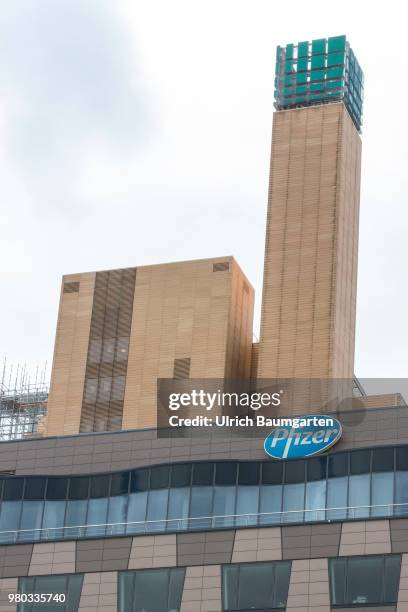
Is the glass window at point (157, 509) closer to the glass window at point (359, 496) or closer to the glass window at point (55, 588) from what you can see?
the glass window at point (55, 588)

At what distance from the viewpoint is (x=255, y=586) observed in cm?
8856

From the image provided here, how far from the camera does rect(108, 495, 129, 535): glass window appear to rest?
94.9 metres

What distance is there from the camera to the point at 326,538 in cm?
8812

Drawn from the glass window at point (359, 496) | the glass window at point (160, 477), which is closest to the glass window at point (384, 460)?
the glass window at point (359, 496)

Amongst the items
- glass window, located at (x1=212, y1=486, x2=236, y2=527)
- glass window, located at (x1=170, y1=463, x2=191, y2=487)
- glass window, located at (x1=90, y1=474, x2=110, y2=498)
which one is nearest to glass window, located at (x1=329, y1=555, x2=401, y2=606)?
glass window, located at (x1=212, y1=486, x2=236, y2=527)

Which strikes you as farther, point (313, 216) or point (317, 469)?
point (313, 216)

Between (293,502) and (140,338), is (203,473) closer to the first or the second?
(293,502)

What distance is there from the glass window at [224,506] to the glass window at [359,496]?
8211mm

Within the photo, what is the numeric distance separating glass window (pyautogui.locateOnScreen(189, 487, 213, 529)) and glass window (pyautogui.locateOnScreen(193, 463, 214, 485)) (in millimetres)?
479

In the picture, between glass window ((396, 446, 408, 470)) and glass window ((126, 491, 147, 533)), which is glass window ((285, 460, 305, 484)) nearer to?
glass window ((396, 446, 408, 470))

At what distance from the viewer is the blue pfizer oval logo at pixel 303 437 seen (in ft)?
305

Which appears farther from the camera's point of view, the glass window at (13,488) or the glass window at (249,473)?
the glass window at (13,488)

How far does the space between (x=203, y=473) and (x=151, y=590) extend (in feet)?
29.0

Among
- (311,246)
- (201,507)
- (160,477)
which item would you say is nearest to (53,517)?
(160,477)
